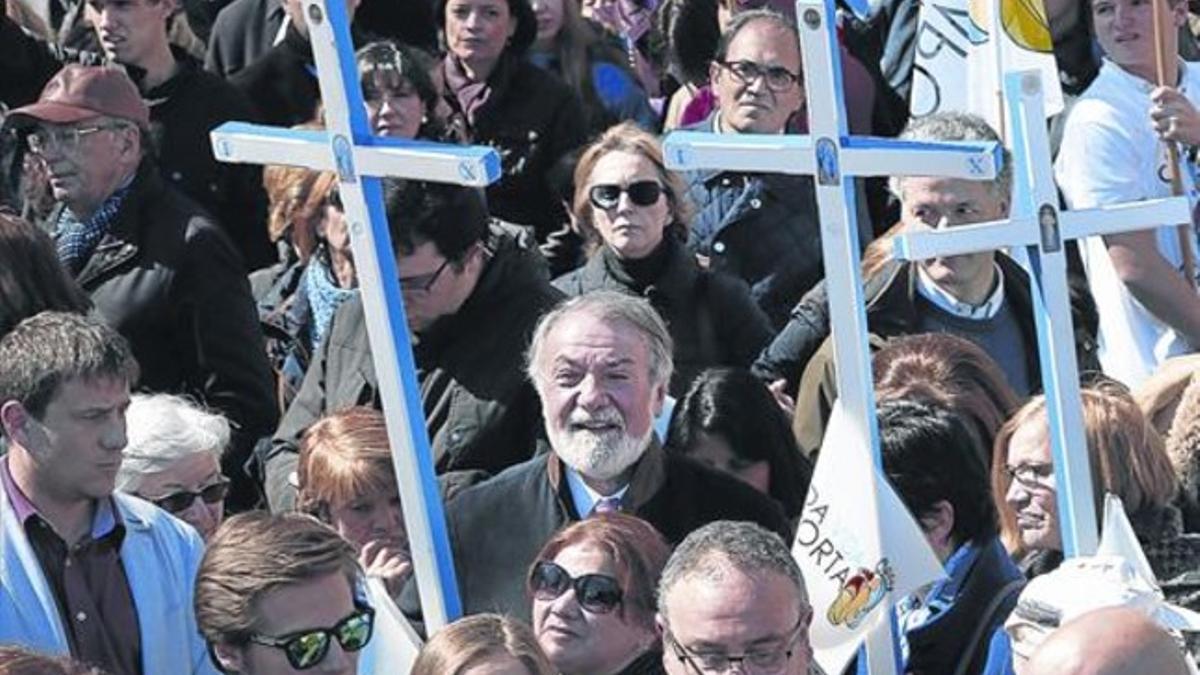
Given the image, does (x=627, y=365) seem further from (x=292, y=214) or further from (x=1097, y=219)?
(x=292, y=214)

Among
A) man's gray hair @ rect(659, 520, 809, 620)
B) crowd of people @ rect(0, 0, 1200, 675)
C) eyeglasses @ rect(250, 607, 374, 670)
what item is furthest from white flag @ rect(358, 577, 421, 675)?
man's gray hair @ rect(659, 520, 809, 620)

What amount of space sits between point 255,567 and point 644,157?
2713mm

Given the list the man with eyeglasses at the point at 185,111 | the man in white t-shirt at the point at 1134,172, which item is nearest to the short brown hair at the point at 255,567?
the man in white t-shirt at the point at 1134,172

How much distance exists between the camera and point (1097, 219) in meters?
6.65

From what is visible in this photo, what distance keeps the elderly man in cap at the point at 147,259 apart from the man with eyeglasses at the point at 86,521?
1651 mm

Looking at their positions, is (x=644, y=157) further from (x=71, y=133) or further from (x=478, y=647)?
(x=478, y=647)

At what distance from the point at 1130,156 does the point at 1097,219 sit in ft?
9.12

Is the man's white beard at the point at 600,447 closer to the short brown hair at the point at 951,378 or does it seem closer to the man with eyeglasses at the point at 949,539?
the man with eyeglasses at the point at 949,539

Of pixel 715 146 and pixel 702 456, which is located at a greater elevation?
pixel 715 146

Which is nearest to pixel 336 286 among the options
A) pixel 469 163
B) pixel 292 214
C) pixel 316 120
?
pixel 292 214

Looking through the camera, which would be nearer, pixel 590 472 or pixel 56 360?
pixel 56 360

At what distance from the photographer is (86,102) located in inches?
349

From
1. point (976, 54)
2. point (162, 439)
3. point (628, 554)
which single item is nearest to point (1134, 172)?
point (976, 54)

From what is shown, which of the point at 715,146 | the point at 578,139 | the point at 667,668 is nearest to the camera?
the point at 667,668
